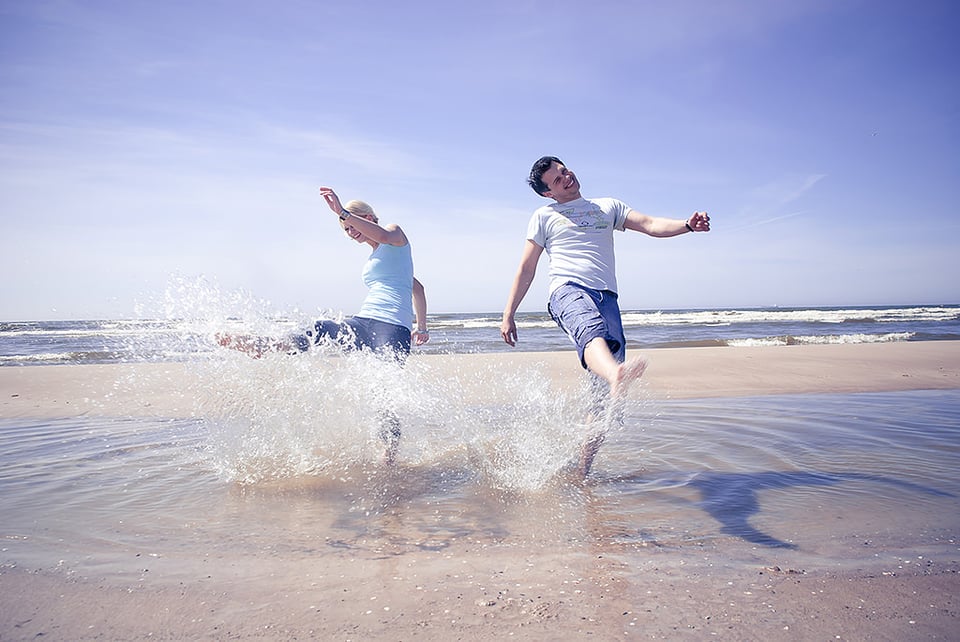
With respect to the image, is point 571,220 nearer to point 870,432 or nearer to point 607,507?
point 607,507

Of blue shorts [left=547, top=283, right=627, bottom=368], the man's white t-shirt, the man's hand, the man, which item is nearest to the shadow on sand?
the man

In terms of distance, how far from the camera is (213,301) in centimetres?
368

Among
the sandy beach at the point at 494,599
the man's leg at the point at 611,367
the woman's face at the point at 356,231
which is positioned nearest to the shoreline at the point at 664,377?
the woman's face at the point at 356,231

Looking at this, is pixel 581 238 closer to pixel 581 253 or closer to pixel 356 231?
pixel 581 253

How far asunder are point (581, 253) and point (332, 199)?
5.03 feet

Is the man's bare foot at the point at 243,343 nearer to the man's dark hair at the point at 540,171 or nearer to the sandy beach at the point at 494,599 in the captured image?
the sandy beach at the point at 494,599

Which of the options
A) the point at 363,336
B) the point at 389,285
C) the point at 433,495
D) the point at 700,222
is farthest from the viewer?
the point at 389,285

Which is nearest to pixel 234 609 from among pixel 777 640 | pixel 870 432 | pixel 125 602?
pixel 125 602

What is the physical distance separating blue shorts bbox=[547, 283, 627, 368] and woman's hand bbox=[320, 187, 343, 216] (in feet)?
4.62

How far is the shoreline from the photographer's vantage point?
6.37 meters

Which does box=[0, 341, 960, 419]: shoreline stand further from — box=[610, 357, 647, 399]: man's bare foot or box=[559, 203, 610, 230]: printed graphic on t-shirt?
box=[610, 357, 647, 399]: man's bare foot

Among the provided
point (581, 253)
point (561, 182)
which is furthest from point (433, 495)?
point (561, 182)

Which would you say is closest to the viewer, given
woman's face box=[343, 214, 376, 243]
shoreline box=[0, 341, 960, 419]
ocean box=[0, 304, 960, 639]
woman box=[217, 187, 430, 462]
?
ocean box=[0, 304, 960, 639]

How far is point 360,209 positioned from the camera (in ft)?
12.3
